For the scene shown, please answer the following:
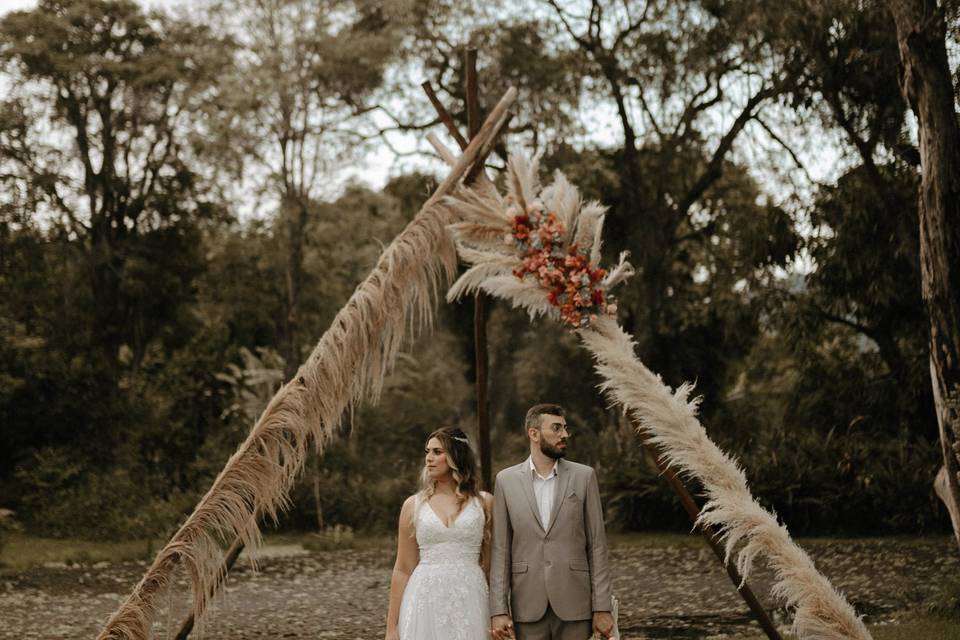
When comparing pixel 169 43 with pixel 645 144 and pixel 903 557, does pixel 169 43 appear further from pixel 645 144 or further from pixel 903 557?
pixel 903 557

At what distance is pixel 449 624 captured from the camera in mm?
5738

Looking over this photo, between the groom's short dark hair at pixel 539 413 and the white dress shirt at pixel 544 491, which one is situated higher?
the groom's short dark hair at pixel 539 413

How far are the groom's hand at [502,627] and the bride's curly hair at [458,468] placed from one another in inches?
24.2

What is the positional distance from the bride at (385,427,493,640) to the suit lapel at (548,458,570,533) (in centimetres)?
39

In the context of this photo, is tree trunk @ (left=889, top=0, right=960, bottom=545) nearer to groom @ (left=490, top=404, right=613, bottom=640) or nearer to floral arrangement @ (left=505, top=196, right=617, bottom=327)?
floral arrangement @ (left=505, top=196, right=617, bottom=327)

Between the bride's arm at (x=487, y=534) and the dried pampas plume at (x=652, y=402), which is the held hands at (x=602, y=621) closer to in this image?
the bride's arm at (x=487, y=534)

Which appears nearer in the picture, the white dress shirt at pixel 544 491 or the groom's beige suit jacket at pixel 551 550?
the groom's beige suit jacket at pixel 551 550

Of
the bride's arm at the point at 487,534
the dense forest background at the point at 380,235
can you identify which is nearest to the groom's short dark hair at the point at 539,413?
the bride's arm at the point at 487,534

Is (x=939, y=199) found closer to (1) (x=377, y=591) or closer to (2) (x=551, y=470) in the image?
(2) (x=551, y=470)

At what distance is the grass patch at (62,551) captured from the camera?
1673 centimetres

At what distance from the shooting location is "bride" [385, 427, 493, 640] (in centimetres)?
574

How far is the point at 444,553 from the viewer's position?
5812mm

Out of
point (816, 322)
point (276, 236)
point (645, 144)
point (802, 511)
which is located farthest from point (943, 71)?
point (276, 236)

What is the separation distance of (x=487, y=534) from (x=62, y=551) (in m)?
14.2
